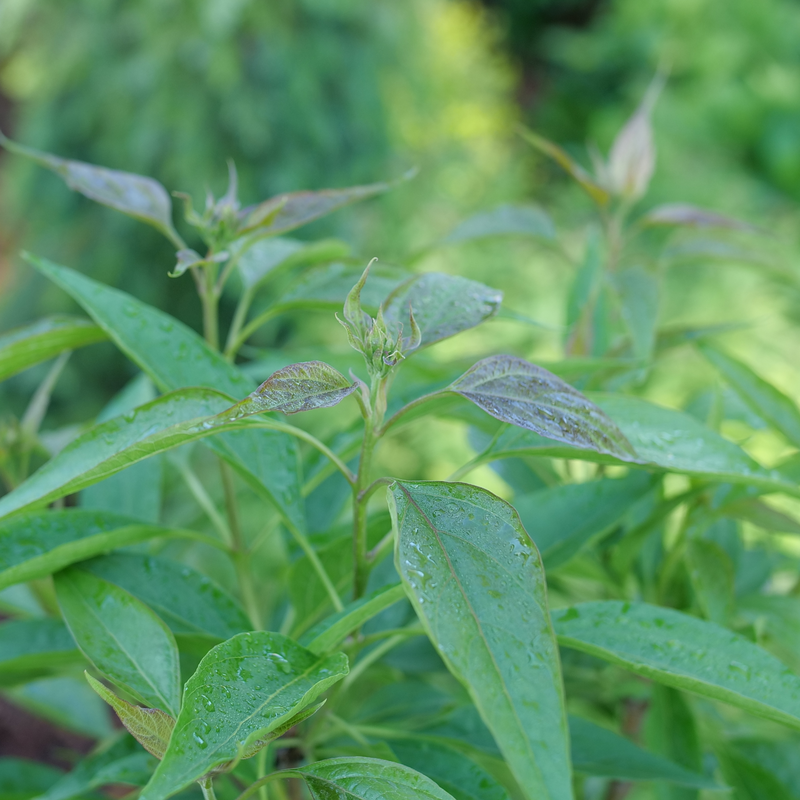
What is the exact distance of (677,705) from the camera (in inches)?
16.4

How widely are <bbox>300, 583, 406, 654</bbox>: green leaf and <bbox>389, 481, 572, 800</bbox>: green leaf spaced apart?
3cm

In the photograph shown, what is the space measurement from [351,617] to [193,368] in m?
0.15

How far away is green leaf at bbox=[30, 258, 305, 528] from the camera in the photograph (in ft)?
1.19

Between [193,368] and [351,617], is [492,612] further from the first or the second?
[193,368]

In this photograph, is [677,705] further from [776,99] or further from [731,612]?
[776,99]

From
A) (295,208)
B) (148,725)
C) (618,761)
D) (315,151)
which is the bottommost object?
(315,151)

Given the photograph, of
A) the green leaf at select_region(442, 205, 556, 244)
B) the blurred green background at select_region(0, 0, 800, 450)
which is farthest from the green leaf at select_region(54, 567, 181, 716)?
the blurred green background at select_region(0, 0, 800, 450)

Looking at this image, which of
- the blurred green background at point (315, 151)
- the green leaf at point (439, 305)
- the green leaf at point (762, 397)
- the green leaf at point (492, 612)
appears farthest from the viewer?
the blurred green background at point (315, 151)

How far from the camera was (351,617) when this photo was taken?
0.28 meters

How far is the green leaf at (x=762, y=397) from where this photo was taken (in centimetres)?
42

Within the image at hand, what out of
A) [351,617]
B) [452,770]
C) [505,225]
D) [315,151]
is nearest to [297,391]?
[351,617]

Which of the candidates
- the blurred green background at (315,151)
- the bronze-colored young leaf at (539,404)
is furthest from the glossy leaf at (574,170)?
the blurred green background at (315,151)

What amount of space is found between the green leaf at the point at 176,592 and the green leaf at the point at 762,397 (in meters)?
0.29

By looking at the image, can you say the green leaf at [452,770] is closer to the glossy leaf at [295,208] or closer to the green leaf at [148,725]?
the green leaf at [148,725]
